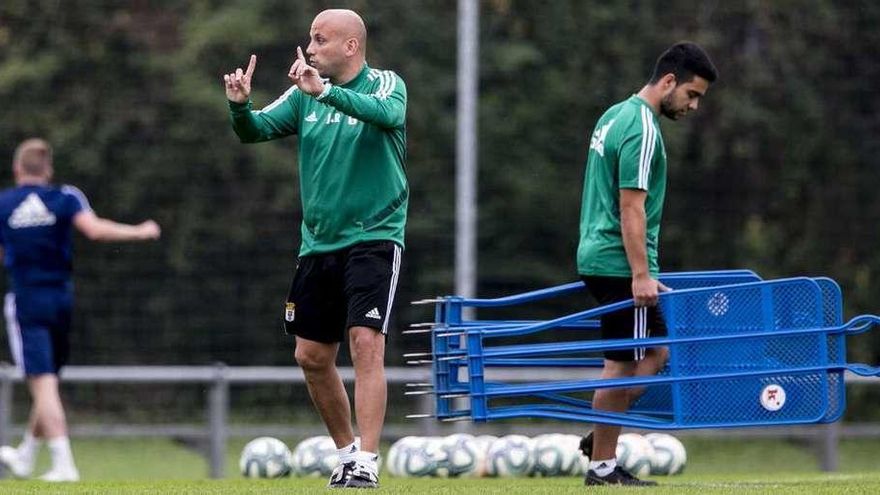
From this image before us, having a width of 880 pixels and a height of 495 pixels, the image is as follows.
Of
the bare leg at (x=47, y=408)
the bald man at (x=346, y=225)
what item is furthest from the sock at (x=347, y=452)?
the bare leg at (x=47, y=408)

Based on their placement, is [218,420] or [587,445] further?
[218,420]

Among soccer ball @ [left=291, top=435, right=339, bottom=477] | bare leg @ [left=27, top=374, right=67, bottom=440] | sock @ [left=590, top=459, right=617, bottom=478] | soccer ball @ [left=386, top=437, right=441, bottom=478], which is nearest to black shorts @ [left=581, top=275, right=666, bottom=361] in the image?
sock @ [left=590, top=459, right=617, bottom=478]

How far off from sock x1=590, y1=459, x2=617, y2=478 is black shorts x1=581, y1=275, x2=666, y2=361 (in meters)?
0.44

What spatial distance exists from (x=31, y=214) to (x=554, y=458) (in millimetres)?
3110

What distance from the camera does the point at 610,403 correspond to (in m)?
7.39

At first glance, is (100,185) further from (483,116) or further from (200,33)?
(483,116)

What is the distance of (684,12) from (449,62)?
1934 mm

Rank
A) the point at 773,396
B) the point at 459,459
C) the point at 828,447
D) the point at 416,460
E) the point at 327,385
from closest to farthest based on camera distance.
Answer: the point at 773,396 → the point at 327,385 → the point at 459,459 → the point at 416,460 → the point at 828,447

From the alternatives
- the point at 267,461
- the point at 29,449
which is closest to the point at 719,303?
the point at 267,461

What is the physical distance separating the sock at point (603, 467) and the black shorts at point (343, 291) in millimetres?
1086

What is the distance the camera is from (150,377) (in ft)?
40.4

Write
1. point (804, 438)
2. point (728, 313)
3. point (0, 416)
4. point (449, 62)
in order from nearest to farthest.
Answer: point (728, 313) < point (0, 416) < point (804, 438) < point (449, 62)

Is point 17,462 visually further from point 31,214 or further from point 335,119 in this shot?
point 335,119

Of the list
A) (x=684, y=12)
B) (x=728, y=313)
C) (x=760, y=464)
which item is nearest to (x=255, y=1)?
(x=684, y=12)
